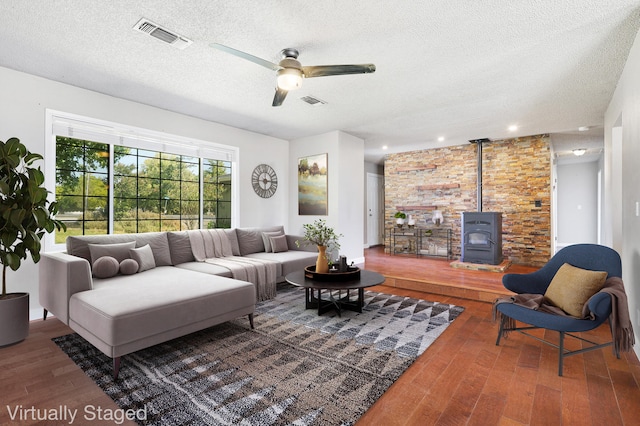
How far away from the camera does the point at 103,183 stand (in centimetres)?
399

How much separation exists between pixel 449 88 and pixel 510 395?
308cm

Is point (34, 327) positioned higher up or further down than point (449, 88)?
further down

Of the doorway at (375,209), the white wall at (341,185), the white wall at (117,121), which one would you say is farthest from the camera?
the doorway at (375,209)

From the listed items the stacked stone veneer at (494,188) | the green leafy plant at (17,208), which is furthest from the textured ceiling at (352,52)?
the stacked stone veneer at (494,188)

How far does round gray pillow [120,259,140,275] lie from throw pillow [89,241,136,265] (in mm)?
128

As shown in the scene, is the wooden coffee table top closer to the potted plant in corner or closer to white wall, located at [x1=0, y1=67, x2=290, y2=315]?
the potted plant in corner

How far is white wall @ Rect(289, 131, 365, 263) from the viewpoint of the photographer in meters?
5.62

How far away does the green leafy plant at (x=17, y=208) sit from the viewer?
264 centimetres

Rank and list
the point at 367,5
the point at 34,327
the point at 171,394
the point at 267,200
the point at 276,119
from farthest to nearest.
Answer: the point at 267,200 → the point at 276,119 → the point at 34,327 → the point at 367,5 → the point at 171,394

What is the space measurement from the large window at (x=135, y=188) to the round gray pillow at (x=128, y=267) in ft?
3.29

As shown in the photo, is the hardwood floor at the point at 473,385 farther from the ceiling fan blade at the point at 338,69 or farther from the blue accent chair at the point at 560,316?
the ceiling fan blade at the point at 338,69

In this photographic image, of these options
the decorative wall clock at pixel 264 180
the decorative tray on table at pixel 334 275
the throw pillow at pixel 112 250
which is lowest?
the decorative tray on table at pixel 334 275

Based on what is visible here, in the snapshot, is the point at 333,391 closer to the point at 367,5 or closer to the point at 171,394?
the point at 171,394

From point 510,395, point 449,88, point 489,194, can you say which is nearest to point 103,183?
point 449,88
